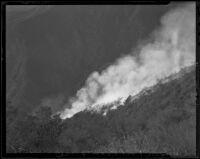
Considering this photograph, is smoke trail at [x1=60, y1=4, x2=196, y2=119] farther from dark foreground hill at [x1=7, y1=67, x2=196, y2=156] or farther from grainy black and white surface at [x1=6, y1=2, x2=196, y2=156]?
dark foreground hill at [x1=7, y1=67, x2=196, y2=156]

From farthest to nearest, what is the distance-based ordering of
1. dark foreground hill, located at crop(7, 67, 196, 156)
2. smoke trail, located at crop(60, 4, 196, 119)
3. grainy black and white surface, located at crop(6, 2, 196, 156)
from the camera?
smoke trail, located at crop(60, 4, 196, 119) < grainy black and white surface, located at crop(6, 2, 196, 156) < dark foreground hill, located at crop(7, 67, 196, 156)

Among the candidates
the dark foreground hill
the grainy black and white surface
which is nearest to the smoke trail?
the grainy black and white surface

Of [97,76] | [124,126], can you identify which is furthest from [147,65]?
[124,126]

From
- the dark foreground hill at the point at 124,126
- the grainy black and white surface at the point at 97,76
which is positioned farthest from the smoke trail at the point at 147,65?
the dark foreground hill at the point at 124,126

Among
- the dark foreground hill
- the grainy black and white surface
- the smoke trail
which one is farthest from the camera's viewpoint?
the smoke trail

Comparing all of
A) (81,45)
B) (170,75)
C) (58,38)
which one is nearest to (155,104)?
(170,75)

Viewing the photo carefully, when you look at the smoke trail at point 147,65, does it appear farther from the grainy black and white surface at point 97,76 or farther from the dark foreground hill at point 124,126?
the dark foreground hill at point 124,126
